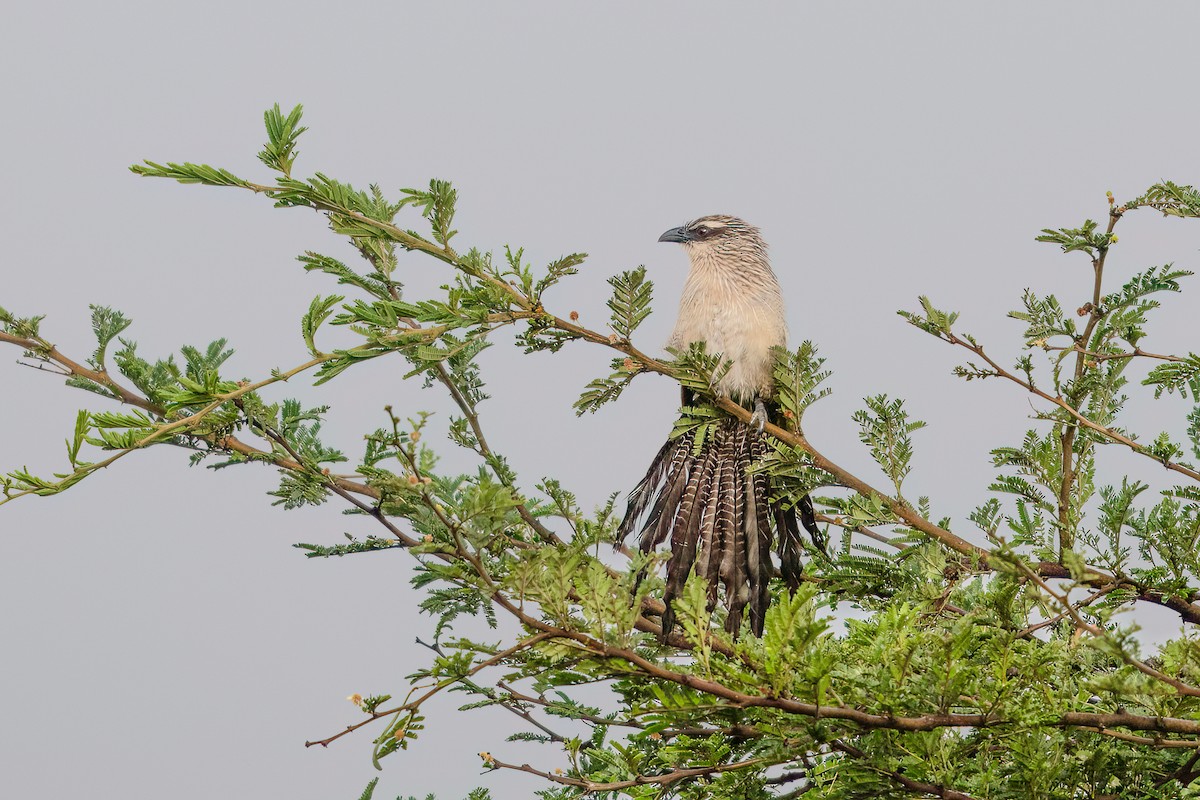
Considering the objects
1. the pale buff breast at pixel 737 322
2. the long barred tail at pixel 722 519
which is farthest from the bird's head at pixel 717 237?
the long barred tail at pixel 722 519

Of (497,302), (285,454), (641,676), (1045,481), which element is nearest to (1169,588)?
(1045,481)

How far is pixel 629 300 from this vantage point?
3262mm

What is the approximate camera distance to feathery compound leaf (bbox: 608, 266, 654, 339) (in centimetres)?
325

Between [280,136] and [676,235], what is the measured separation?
2.48m

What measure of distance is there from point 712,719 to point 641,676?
0.23 m

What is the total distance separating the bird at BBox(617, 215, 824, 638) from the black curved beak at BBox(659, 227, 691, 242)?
0.29 metres

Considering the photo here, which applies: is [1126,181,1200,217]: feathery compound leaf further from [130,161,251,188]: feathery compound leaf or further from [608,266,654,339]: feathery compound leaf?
[130,161,251,188]: feathery compound leaf

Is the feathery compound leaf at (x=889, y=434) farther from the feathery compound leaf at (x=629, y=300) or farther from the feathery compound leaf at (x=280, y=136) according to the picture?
the feathery compound leaf at (x=280, y=136)

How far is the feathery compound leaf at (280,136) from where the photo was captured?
2.82m

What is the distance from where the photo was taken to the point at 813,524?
12.9 feet

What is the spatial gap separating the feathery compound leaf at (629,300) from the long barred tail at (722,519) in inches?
23.6

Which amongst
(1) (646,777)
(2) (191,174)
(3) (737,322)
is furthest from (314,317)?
(3) (737,322)

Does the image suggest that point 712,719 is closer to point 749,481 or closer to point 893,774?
point 893,774

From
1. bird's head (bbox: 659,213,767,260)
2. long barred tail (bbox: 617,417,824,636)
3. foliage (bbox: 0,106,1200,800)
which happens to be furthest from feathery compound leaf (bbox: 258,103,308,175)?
bird's head (bbox: 659,213,767,260)
